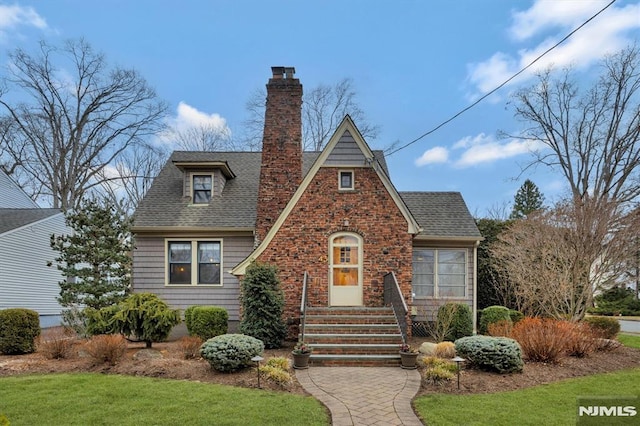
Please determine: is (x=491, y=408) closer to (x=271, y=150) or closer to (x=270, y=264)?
(x=270, y=264)

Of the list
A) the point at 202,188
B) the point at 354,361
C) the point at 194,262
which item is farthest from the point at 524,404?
the point at 202,188

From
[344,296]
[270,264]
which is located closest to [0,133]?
[270,264]

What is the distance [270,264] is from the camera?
1116 cm

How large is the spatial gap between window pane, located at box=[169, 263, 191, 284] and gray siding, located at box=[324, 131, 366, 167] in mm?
6353

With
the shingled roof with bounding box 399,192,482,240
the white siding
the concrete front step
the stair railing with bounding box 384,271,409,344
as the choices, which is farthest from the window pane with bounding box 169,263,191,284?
the white siding

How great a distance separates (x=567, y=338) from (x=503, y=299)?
6940 millimetres

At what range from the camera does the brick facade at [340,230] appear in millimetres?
11281

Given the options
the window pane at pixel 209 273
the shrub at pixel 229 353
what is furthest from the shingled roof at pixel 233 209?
the shrub at pixel 229 353

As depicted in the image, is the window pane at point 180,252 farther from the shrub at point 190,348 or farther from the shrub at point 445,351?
the shrub at point 445,351

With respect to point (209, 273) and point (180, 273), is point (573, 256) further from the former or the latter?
point (180, 273)

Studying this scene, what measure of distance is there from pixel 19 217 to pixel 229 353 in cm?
1467

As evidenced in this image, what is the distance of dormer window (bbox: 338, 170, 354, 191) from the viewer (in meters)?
11.5

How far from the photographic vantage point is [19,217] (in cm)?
1656

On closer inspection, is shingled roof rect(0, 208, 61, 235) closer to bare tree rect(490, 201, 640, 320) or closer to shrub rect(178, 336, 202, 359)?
shrub rect(178, 336, 202, 359)
